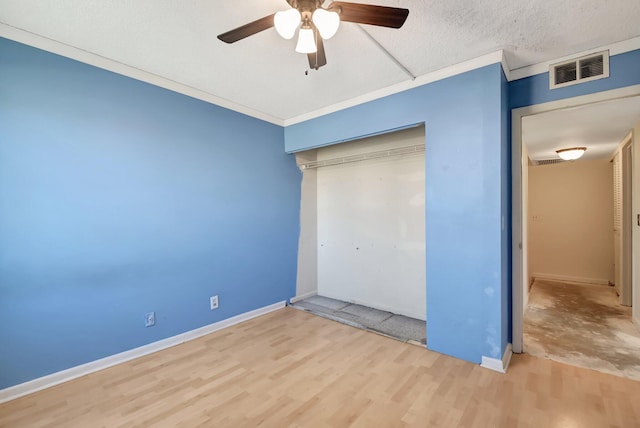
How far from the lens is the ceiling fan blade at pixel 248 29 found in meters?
1.47

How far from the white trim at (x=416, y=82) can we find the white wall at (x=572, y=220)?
4580 millimetres

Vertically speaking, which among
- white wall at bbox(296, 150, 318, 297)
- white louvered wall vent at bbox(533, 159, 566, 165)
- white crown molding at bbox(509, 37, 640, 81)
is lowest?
white wall at bbox(296, 150, 318, 297)

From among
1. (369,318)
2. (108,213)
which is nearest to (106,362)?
(108,213)

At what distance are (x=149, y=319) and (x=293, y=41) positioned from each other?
2.69 meters

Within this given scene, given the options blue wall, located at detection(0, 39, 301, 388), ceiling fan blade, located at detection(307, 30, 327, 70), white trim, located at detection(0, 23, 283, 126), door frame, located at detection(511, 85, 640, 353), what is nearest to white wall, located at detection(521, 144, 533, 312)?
door frame, located at detection(511, 85, 640, 353)

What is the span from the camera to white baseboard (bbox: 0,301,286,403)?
6.55 feet

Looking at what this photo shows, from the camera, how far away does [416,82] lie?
2.67m

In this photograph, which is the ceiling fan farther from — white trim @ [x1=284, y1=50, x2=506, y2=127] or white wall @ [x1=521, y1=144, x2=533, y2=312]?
white wall @ [x1=521, y1=144, x2=533, y2=312]

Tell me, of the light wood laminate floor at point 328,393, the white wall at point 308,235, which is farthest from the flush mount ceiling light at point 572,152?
the white wall at point 308,235

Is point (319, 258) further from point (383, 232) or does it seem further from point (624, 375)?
point (624, 375)

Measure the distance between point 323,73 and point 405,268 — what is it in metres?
2.44

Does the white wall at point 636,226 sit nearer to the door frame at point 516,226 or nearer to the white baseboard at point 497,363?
the door frame at point 516,226

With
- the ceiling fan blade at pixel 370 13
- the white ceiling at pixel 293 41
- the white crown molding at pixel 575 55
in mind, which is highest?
the white ceiling at pixel 293 41

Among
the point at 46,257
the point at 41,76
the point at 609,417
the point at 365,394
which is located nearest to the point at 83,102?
the point at 41,76
